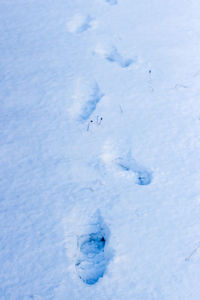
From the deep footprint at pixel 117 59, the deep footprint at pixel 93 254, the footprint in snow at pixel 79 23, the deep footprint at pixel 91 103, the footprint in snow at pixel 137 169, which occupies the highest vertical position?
the footprint in snow at pixel 79 23

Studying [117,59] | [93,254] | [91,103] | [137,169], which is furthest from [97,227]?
[117,59]

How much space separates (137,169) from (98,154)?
21 cm

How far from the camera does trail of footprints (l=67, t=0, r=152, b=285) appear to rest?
1.14 metres

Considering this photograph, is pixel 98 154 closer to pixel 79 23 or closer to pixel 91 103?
pixel 91 103

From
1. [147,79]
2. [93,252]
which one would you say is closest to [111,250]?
[93,252]

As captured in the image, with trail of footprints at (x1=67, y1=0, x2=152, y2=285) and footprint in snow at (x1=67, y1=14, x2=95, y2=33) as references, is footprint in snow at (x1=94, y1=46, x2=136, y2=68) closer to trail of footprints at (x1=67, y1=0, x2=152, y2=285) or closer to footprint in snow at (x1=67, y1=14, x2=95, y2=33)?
trail of footprints at (x1=67, y1=0, x2=152, y2=285)

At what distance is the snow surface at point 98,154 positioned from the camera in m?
1.11

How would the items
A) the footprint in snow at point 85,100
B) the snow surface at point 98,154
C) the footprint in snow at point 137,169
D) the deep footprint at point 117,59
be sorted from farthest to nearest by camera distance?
the deep footprint at point 117,59
the footprint in snow at point 85,100
the footprint in snow at point 137,169
the snow surface at point 98,154

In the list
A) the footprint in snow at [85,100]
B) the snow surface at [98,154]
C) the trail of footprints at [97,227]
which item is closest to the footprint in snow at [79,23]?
the snow surface at [98,154]

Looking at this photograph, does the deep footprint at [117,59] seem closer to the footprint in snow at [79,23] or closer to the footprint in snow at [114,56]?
the footprint in snow at [114,56]

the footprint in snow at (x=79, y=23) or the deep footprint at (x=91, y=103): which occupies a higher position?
the footprint in snow at (x=79, y=23)

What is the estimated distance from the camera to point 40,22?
2.18 metres

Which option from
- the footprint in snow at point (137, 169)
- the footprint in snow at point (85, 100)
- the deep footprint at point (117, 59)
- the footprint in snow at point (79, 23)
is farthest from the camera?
the footprint in snow at point (79, 23)

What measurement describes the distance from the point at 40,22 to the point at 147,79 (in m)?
0.98
